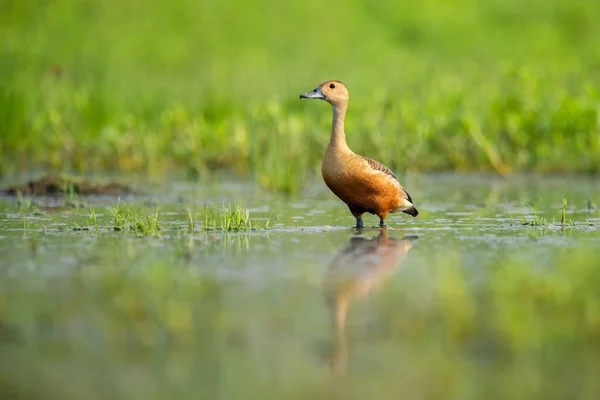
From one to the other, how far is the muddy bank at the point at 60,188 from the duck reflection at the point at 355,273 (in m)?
4.16

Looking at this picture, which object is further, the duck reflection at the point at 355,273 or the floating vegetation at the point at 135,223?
the floating vegetation at the point at 135,223

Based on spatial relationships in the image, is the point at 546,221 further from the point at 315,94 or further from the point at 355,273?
the point at 355,273

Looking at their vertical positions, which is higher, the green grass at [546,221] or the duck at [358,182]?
the duck at [358,182]

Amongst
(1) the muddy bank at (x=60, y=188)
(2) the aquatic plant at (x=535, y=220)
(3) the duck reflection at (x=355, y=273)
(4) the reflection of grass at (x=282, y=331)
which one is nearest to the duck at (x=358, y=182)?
(3) the duck reflection at (x=355, y=273)

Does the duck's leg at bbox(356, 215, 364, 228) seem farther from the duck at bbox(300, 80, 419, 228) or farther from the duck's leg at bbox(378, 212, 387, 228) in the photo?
the duck's leg at bbox(378, 212, 387, 228)

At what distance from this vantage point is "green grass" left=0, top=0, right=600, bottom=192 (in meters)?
14.8

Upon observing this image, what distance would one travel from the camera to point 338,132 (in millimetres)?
9953

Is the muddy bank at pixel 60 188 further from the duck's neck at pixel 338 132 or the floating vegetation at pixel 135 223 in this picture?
the duck's neck at pixel 338 132

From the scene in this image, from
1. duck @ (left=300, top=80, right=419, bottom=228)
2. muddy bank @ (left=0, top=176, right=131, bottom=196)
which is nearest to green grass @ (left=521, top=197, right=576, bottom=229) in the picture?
duck @ (left=300, top=80, right=419, bottom=228)

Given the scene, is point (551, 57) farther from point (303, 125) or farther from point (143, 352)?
point (143, 352)

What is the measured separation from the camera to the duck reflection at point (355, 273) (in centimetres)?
563

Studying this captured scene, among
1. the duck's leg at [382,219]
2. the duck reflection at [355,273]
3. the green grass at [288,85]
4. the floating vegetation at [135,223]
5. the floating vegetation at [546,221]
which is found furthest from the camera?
the green grass at [288,85]

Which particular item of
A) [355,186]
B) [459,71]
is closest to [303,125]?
[355,186]

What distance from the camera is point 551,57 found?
24234 mm
